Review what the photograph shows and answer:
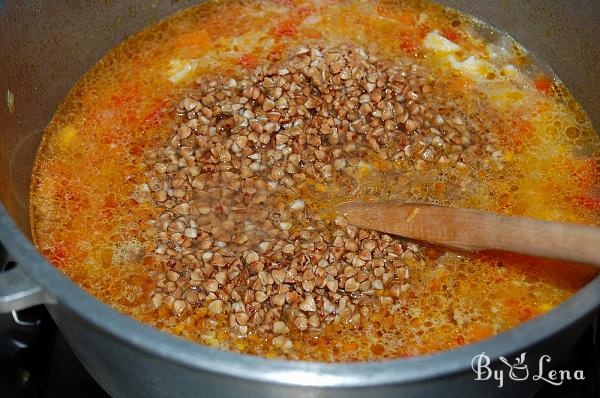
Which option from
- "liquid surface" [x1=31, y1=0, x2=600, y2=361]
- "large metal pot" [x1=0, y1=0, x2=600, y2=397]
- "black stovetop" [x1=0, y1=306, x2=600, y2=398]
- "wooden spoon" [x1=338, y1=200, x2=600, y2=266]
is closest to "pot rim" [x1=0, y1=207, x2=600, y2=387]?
"large metal pot" [x1=0, y1=0, x2=600, y2=397]

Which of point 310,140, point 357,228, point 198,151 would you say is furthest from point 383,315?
point 198,151

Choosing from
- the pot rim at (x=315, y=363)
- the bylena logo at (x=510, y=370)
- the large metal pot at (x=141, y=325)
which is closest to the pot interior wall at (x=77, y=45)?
the large metal pot at (x=141, y=325)

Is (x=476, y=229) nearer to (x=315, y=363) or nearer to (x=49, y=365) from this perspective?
(x=315, y=363)

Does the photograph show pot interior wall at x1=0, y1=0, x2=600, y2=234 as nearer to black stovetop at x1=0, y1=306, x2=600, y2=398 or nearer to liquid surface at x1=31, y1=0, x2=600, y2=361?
liquid surface at x1=31, y1=0, x2=600, y2=361

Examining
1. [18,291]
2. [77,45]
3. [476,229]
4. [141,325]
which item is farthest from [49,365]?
[476,229]

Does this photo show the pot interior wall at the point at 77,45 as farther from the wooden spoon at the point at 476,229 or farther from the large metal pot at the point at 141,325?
the wooden spoon at the point at 476,229

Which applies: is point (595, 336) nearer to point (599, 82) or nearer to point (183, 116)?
point (599, 82)
